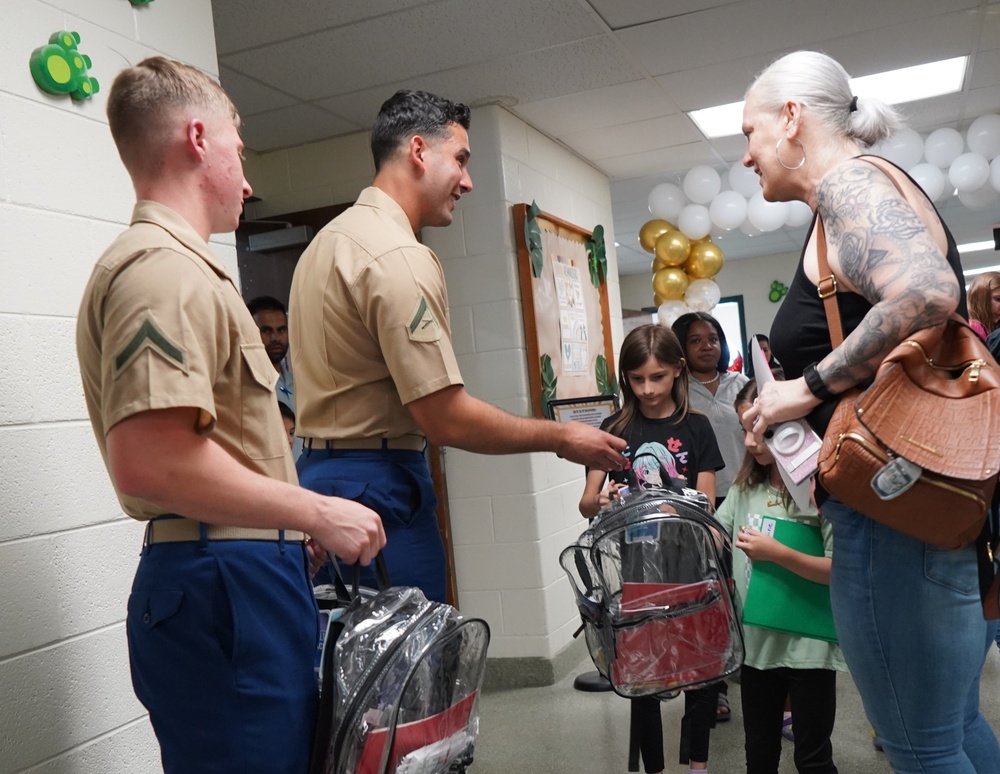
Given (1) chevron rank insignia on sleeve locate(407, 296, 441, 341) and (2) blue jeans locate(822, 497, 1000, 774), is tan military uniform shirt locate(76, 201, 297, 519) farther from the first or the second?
(2) blue jeans locate(822, 497, 1000, 774)

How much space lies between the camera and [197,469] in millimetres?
1144

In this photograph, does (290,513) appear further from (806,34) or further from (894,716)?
(806,34)

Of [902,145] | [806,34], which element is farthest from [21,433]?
[902,145]

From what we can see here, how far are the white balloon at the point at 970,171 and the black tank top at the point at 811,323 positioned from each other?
3959 millimetres

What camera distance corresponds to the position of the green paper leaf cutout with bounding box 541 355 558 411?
4176 millimetres

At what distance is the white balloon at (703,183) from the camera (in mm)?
5434

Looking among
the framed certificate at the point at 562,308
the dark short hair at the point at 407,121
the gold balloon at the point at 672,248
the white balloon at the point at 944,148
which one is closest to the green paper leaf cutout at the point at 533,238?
the framed certificate at the point at 562,308

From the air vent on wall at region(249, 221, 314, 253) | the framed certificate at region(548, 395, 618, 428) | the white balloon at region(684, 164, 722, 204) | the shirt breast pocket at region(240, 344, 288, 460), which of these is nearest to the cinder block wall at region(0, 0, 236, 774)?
the shirt breast pocket at region(240, 344, 288, 460)

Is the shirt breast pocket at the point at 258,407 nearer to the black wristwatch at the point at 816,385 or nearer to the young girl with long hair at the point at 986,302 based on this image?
the black wristwatch at the point at 816,385

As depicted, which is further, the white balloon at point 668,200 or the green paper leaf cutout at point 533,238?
the white balloon at point 668,200

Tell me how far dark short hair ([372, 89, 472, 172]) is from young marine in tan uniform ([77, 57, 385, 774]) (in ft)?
2.29

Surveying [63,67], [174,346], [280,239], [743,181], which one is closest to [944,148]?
[743,181]

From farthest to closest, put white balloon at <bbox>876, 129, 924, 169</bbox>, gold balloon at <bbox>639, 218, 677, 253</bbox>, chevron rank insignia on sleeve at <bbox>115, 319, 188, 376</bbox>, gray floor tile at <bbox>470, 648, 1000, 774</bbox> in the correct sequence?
gold balloon at <bbox>639, 218, 677, 253</bbox> < white balloon at <bbox>876, 129, 924, 169</bbox> < gray floor tile at <bbox>470, 648, 1000, 774</bbox> < chevron rank insignia on sleeve at <bbox>115, 319, 188, 376</bbox>

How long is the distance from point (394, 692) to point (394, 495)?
54cm
